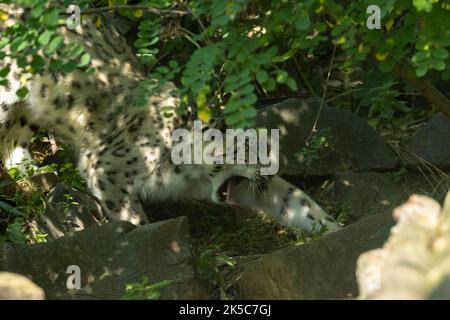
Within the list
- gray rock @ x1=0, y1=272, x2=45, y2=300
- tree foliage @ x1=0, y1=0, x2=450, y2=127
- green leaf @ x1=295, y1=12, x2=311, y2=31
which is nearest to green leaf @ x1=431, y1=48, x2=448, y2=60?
tree foliage @ x1=0, y1=0, x2=450, y2=127

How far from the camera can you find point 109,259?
15.0 feet

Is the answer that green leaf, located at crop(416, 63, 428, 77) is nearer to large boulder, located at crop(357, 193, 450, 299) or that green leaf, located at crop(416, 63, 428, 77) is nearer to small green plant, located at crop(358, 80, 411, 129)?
large boulder, located at crop(357, 193, 450, 299)

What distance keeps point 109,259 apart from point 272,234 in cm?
184

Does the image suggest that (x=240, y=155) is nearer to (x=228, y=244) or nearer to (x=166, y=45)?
(x=228, y=244)

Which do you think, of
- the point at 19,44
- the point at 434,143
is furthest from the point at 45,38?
the point at 434,143

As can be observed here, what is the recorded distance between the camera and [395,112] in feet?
25.1

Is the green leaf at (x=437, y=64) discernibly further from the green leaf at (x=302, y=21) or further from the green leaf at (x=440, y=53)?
the green leaf at (x=302, y=21)

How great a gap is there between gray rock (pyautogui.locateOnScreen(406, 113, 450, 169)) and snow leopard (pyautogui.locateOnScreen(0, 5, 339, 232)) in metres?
1.00

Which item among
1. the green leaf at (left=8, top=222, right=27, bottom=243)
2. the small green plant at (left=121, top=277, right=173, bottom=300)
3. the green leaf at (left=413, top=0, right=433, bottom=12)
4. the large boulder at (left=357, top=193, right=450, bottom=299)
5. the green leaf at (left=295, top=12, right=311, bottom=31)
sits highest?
the green leaf at (left=295, top=12, right=311, bottom=31)

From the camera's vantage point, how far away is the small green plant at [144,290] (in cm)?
387

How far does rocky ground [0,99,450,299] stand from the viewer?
4395mm

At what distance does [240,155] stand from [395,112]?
225 cm
